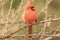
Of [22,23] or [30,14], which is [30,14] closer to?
[30,14]

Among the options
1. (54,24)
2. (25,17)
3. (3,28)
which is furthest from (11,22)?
(54,24)

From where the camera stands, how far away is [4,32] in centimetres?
460

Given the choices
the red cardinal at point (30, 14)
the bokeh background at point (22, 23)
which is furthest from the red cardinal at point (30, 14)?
the bokeh background at point (22, 23)

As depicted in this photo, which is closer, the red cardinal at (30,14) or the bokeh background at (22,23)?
the bokeh background at (22,23)

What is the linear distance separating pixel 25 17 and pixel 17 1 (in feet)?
8.12

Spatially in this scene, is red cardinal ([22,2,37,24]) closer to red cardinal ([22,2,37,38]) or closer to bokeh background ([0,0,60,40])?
red cardinal ([22,2,37,38])

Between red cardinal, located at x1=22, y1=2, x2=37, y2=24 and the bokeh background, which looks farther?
red cardinal, located at x1=22, y1=2, x2=37, y2=24

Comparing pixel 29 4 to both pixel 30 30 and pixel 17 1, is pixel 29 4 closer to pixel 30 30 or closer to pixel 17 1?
pixel 30 30

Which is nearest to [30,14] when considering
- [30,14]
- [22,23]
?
[30,14]

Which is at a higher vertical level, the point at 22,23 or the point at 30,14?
the point at 30,14

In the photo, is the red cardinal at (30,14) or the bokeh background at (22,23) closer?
the bokeh background at (22,23)

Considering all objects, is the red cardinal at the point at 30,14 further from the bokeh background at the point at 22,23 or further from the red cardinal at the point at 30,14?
the bokeh background at the point at 22,23

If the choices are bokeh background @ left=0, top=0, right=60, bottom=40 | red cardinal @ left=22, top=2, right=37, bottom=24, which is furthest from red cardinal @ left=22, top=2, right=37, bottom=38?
bokeh background @ left=0, top=0, right=60, bottom=40

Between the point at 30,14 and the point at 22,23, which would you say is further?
the point at 22,23
